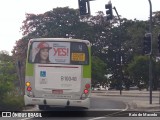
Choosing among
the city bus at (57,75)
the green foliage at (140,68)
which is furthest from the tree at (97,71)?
the city bus at (57,75)

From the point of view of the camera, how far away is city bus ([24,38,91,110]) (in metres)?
16.3

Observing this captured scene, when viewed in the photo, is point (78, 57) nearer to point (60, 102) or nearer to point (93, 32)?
point (60, 102)

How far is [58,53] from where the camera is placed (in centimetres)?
1683

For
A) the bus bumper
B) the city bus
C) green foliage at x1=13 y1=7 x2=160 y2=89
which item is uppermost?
green foliage at x1=13 y1=7 x2=160 y2=89

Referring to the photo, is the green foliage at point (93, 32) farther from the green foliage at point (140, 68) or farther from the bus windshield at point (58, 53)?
the bus windshield at point (58, 53)

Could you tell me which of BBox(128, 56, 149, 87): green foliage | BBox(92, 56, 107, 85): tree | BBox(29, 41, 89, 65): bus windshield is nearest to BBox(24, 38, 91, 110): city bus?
BBox(29, 41, 89, 65): bus windshield

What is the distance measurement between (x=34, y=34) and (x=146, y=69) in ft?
63.0

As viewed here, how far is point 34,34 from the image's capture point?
54.8 metres

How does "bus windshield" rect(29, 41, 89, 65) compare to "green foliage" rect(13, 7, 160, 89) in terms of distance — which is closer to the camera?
"bus windshield" rect(29, 41, 89, 65)

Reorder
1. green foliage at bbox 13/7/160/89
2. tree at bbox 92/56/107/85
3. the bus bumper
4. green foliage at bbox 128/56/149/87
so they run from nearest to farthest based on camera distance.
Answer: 1. the bus bumper
2. tree at bbox 92/56/107/85
3. green foliage at bbox 128/56/149/87
4. green foliage at bbox 13/7/160/89

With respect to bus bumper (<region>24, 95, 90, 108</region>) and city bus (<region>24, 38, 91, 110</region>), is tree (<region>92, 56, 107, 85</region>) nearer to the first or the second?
city bus (<region>24, 38, 91, 110</region>)

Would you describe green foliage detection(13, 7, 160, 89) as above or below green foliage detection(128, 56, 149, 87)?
above

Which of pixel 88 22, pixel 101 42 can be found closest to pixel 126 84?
pixel 101 42

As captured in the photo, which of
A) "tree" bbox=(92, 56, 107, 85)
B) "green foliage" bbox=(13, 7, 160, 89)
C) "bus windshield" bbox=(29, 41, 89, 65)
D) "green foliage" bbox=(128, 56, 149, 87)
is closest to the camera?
"bus windshield" bbox=(29, 41, 89, 65)
